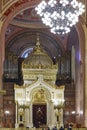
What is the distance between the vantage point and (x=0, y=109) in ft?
104

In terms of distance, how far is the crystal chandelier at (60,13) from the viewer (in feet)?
75.7

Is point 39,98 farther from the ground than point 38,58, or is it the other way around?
point 38,58

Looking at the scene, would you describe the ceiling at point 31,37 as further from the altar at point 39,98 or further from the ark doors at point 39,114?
the ark doors at point 39,114

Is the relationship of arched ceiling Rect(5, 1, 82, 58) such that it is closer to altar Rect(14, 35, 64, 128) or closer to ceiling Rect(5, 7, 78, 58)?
ceiling Rect(5, 7, 78, 58)

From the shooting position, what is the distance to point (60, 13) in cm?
2297

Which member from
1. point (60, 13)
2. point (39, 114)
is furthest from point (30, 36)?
point (60, 13)

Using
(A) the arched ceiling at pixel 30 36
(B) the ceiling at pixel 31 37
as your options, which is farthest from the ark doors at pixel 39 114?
(A) the arched ceiling at pixel 30 36

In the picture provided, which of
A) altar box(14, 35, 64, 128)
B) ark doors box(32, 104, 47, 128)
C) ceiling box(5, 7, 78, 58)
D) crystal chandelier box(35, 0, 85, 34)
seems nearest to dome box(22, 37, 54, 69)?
altar box(14, 35, 64, 128)

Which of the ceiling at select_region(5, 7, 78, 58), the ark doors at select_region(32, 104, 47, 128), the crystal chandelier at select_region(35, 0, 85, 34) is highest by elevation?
the ceiling at select_region(5, 7, 78, 58)

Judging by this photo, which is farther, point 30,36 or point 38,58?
point 30,36

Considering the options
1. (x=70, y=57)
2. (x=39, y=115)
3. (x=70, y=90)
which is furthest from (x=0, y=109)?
(x=70, y=57)

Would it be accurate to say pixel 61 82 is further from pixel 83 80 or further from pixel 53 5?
pixel 53 5

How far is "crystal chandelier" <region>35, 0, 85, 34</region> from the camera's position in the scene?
23.1m

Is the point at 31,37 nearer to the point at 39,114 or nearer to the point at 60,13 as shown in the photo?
the point at 39,114
